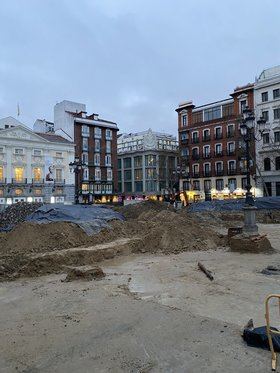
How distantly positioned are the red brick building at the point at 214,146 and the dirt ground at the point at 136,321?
40.8 m

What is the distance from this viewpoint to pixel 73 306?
313 inches

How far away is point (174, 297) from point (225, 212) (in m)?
24.8

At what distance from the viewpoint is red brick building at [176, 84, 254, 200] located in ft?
166

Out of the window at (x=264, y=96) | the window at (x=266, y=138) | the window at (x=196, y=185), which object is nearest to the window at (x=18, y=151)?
the window at (x=196, y=185)

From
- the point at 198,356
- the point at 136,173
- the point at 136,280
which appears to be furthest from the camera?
the point at 136,173

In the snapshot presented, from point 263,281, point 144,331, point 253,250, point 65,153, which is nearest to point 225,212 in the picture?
point 253,250

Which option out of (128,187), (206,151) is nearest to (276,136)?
(206,151)

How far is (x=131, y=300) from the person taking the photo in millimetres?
8203

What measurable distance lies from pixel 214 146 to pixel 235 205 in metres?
22.4

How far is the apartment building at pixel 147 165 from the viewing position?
71.8 meters

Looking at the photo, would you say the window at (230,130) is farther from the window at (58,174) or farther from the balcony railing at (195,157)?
the window at (58,174)

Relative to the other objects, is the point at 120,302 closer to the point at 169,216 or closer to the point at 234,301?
the point at 234,301

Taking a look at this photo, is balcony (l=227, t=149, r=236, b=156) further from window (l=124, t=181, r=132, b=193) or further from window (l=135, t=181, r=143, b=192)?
window (l=124, t=181, r=132, b=193)

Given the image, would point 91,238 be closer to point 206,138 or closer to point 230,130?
point 230,130
